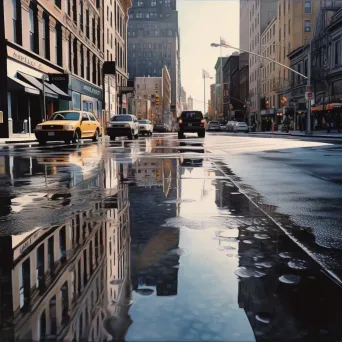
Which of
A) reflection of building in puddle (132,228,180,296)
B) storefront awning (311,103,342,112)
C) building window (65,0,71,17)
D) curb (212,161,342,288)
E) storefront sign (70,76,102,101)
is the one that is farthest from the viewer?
storefront awning (311,103,342,112)

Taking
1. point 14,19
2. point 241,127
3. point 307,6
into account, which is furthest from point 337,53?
point 14,19

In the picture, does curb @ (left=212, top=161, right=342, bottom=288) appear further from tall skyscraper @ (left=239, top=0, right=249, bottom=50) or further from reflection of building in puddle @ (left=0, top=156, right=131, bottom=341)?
tall skyscraper @ (left=239, top=0, right=249, bottom=50)

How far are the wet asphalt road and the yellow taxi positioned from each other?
17.5 m

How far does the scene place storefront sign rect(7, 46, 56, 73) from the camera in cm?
2926

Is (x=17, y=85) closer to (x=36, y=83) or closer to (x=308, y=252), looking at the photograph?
(x=36, y=83)

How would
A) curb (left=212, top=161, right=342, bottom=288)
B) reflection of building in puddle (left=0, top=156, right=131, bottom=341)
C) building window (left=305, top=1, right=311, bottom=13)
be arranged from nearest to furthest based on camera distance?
reflection of building in puddle (left=0, top=156, right=131, bottom=341) → curb (left=212, top=161, right=342, bottom=288) → building window (left=305, top=1, right=311, bottom=13)

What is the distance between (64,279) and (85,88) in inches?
1799

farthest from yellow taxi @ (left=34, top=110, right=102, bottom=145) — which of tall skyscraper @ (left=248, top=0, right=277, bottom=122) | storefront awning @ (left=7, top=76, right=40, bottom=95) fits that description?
tall skyscraper @ (left=248, top=0, right=277, bottom=122)

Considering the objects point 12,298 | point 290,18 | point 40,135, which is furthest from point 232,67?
point 12,298

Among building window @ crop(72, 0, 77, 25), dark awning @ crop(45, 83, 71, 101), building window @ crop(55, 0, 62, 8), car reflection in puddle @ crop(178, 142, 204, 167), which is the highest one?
building window @ crop(72, 0, 77, 25)

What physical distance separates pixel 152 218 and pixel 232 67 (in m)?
135

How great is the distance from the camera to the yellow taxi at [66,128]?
2486cm

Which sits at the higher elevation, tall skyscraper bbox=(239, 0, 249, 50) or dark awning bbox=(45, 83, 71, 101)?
tall skyscraper bbox=(239, 0, 249, 50)

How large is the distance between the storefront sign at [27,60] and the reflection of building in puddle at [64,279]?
2636cm
